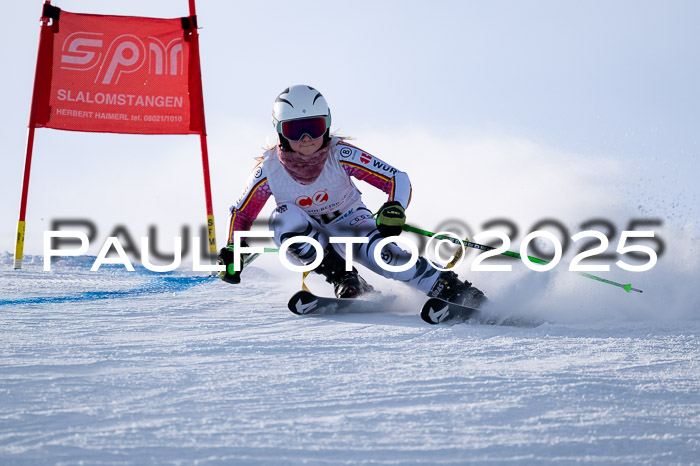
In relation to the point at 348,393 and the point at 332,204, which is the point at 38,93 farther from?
the point at 348,393

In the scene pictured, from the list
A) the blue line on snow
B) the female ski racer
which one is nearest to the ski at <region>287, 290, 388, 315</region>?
the female ski racer

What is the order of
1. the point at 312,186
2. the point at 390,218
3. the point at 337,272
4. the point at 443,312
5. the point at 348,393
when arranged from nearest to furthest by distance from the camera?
1. the point at 348,393
2. the point at 443,312
3. the point at 390,218
4. the point at 312,186
5. the point at 337,272

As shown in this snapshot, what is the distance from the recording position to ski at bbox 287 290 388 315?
11.2ft

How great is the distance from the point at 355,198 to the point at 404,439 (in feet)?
8.76

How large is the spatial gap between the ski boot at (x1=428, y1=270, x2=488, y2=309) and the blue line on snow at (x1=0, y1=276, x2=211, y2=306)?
7.49ft

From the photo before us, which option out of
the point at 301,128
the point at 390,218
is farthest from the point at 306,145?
the point at 390,218

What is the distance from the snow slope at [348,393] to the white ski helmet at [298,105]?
1.23m

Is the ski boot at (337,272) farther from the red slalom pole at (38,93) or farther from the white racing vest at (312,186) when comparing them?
the red slalom pole at (38,93)

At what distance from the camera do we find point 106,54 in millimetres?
6180

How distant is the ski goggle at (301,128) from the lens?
3592 millimetres

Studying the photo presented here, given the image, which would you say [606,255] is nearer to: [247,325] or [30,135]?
[247,325]

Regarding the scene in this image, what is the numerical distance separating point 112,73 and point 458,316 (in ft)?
15.0

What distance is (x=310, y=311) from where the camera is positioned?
343 cm

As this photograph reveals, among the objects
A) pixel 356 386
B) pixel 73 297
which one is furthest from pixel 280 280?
pixel 356 386
